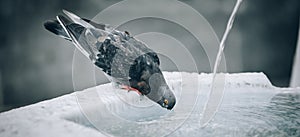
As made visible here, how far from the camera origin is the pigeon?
52.7 inches

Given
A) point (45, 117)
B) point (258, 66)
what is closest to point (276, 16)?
point (258, 66)

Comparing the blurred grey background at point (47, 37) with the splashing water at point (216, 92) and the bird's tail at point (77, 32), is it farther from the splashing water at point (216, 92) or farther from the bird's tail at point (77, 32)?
the bird's tail at point (77, 32)

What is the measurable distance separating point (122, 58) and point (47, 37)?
61 centimetres

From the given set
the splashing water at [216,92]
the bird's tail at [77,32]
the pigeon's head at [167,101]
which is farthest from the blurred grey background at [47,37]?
the pigeon's head at [167,101]

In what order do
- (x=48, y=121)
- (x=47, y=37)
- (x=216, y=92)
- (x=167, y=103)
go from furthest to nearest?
(x=47, y=37)
(x=216, y=92)
(x=167, y=103)
(x=48, y=121)

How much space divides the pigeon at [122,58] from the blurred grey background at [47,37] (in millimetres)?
391

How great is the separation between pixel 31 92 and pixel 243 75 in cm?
112

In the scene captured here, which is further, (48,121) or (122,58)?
(122,58)

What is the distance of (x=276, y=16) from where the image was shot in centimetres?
212

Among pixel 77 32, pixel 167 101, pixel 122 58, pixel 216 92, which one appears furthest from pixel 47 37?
pixel 216 92

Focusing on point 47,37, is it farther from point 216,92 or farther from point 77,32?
point 216,92

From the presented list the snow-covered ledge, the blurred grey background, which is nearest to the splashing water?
the blurred grey background

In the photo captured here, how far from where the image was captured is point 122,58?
1.34 meters

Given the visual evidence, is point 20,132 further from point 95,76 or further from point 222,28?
point 222,28
